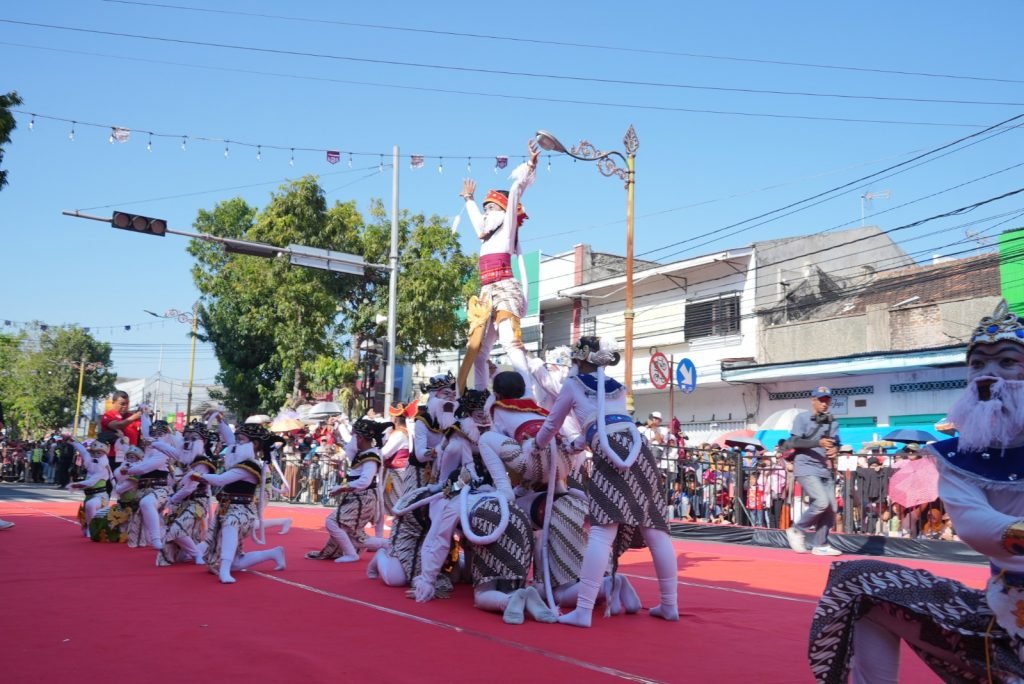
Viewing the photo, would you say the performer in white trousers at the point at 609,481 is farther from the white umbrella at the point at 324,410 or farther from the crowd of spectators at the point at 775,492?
the white umbrella at the point at 324,410

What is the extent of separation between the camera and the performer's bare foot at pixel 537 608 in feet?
19.9

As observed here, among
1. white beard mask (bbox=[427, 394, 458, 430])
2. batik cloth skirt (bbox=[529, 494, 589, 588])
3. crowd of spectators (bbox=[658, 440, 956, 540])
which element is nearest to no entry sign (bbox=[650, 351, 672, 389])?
crowd of spectators (bbox=[658, 440, 956, 540])

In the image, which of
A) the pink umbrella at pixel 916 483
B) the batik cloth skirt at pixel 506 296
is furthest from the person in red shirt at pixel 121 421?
the pink umbrella at pixel 916 483

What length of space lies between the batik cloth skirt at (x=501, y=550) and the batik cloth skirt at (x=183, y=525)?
12.7 feet

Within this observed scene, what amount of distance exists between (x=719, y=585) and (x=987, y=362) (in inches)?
219

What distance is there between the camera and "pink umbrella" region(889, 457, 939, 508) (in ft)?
41.8

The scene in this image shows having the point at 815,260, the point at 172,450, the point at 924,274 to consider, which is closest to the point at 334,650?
the point at 172,450

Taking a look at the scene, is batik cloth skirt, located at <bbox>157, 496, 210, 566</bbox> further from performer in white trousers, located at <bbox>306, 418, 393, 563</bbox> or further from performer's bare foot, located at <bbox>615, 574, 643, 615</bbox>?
performer's bare foot, located at <bbox>615, 574, 643, 615</bbox>

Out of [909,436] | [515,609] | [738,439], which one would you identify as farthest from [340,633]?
[738,439]

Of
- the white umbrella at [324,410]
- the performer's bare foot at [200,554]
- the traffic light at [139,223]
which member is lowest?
the performer's bare foot at [200,554]

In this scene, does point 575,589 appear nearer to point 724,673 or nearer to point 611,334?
point 724,673

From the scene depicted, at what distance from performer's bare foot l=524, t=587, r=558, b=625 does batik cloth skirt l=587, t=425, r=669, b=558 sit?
645 mm

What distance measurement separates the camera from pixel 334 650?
4984 mm

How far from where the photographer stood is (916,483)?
12789 millimetres
